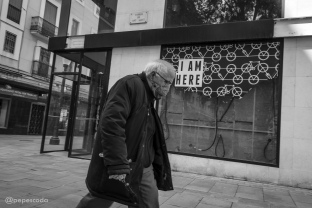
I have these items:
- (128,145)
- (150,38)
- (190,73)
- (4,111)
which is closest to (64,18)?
(150,38)

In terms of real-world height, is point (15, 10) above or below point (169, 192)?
above

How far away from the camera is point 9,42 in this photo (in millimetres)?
16125

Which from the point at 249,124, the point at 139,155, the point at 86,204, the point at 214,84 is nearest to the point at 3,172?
the point at 86,204

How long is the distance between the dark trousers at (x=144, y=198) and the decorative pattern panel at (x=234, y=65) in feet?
14.5

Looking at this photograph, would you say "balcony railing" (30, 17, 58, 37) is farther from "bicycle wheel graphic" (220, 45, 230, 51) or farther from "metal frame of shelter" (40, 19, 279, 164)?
"bicycle wheel graphic" (220, 45, 230, 51)

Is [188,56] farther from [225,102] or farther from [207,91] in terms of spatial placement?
[225,102]

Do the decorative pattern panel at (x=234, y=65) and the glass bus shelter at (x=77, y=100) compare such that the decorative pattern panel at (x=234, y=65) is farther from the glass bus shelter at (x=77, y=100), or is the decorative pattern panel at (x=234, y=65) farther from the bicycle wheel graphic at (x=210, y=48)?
the glass bus shelter at (x=77, y=100)

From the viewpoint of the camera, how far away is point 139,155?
7.12 feet

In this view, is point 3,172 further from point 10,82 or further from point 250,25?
point 10,82

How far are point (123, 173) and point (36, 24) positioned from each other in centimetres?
1822

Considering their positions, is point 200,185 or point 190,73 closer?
point 200,185

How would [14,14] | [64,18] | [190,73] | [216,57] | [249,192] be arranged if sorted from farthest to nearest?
[14,14] < [64,18] < [190,73] < [216,57] < [249,192]

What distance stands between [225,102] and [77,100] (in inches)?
171

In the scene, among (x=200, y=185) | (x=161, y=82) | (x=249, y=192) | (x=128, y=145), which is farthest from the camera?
(x=200, y=185)
